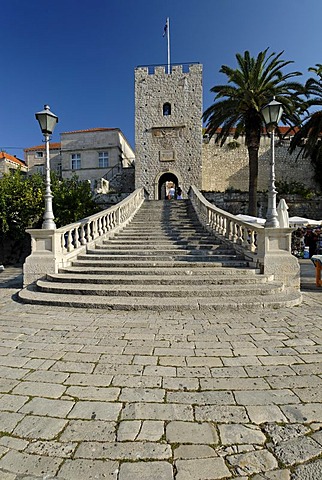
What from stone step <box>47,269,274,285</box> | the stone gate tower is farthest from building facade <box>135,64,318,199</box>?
stone step <box>47,269,274,285</box>

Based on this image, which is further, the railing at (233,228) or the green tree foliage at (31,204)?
the green tree foliage at (31,204)

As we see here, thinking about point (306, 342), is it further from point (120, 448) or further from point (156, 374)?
point (120, 448)

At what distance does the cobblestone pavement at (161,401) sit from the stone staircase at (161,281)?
859mm

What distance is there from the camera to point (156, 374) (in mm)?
2822

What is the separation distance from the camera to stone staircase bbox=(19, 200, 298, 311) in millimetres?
5102

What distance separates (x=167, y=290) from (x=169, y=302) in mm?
434

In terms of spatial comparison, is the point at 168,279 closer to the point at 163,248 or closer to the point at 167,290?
the point at 167,290

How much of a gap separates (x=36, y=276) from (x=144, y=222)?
6.63 metres

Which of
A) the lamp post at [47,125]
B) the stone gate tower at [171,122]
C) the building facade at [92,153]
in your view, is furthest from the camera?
the building facade at [92,153]

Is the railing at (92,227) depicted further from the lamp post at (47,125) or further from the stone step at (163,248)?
the stone step at (163,248)

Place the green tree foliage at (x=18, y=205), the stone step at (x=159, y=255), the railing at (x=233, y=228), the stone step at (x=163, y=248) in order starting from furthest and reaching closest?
the green tree foliage at (x=18, y=205), the stone step at (x=163, y=248), the stone step at (x=159, y=255), the railing at (x=233, y=228)

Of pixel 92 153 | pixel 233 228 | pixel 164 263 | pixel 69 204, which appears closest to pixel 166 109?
pixel 92 153

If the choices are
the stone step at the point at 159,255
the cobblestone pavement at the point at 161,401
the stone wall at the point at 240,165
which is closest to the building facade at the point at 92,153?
the stone wall at the point at 240,165

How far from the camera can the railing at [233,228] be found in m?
7.22
